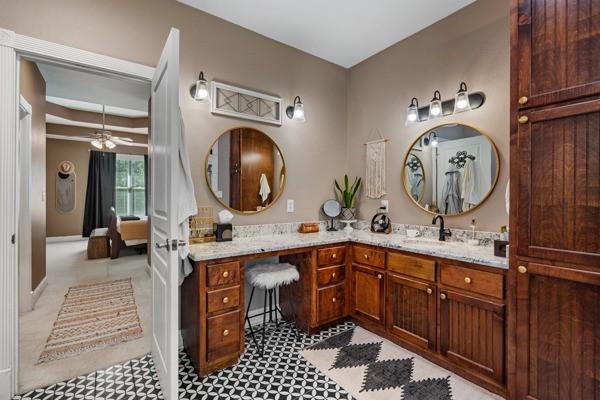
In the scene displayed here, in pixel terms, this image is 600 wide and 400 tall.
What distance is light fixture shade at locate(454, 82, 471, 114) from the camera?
2334 mm

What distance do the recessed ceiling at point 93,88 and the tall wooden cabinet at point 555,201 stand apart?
11.7 ft

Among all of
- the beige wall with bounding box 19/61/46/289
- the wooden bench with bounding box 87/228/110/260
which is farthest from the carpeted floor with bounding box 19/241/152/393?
the beige wall with bounding box 19/61/46/289

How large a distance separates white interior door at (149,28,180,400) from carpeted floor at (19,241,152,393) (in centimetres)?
53

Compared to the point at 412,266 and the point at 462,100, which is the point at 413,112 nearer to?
the point at 462,100

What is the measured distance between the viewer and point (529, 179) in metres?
1.51

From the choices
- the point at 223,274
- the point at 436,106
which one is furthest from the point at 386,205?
the point at 223,274

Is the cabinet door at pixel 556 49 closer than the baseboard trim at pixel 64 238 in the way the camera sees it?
Yes

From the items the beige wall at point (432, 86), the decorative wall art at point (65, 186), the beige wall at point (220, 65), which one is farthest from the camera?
the decorative wall art at point (65, 186)

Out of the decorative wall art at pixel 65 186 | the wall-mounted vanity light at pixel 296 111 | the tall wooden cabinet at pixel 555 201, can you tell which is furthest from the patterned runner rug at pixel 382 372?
the decorative wall art at pixel 65 186

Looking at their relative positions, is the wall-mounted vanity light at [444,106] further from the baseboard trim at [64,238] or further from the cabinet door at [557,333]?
the baseboard trim at [64,238]

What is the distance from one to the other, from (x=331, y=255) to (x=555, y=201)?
1.59 m

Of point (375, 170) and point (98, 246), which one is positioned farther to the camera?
point (98, 246)

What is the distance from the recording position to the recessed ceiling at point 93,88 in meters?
3.58

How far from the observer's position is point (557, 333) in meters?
1.44
